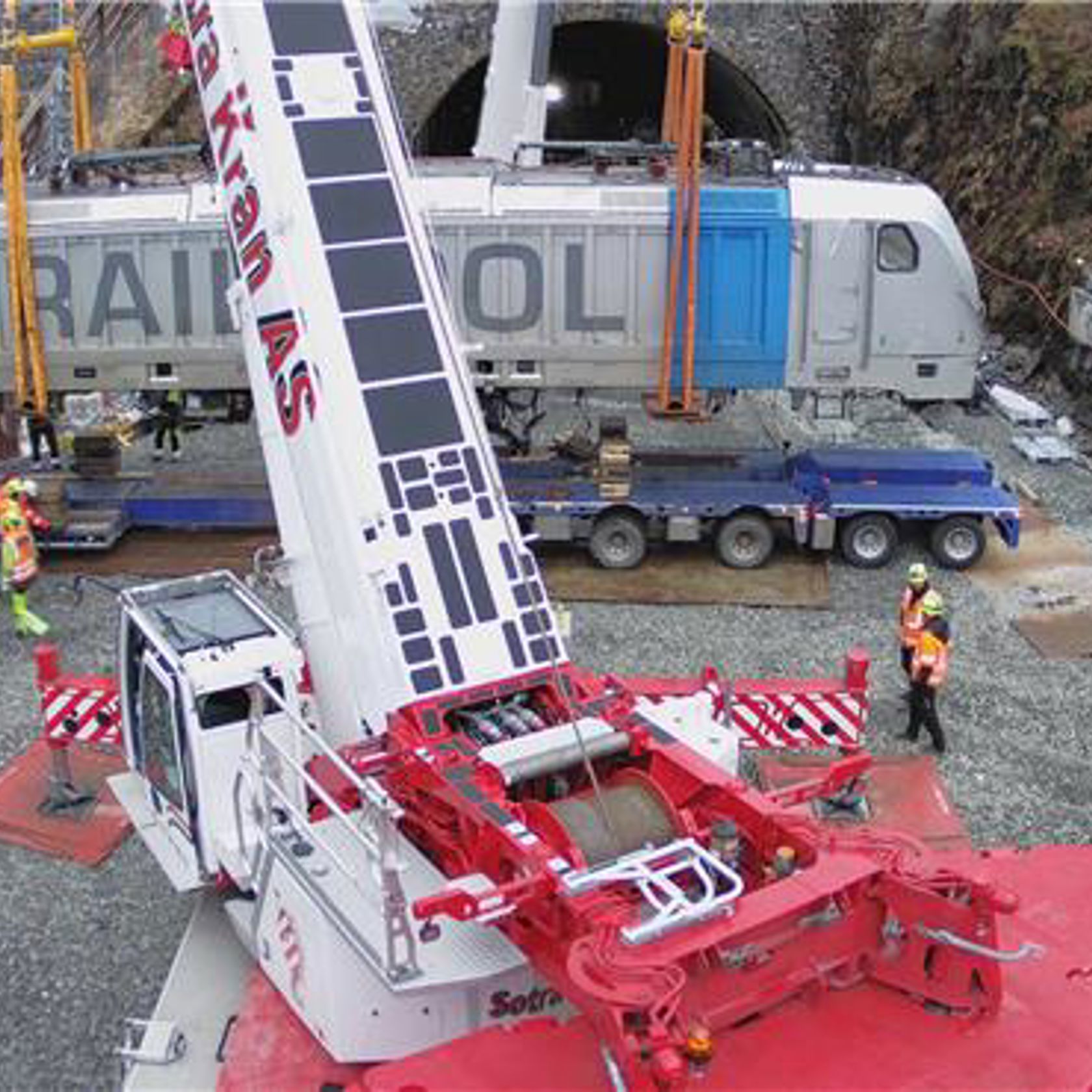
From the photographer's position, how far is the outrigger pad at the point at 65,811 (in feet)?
34.2

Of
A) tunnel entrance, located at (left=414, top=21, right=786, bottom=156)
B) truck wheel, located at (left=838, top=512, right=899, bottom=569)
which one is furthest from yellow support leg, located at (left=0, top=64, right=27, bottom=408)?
tunnel entrance, located at (left=414, top=21, right=786, bottom=156)

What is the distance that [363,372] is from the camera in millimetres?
7297

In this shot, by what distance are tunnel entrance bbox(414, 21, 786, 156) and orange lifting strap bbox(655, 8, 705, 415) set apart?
13036 mm

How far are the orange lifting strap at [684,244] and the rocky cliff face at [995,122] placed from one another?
28.3 feet

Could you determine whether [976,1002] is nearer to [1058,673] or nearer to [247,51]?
[247,51]

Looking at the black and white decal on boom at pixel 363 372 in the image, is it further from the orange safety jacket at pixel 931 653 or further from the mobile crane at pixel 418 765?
the orange safety jacket at pixel 931 653

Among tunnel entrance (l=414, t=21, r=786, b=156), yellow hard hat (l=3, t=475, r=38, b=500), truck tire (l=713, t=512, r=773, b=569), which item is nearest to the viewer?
yellow hard hat (l=3, t=475, r=38, b=500)

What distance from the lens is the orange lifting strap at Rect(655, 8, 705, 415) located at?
15.4 metres

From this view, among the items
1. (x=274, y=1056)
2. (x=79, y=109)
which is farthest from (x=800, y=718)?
(x=79, y=109)

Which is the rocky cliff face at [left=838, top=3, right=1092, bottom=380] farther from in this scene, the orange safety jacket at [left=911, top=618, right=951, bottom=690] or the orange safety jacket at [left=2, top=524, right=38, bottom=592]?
the orange safety jacket at [left=2, top=524, right=38, bottom=592]

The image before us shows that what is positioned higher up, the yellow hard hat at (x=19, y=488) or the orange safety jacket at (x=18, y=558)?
the yellow hard hat at (x=19, y=488)

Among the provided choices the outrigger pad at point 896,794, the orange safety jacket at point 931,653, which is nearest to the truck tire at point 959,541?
the orange safety jacket at point 931,653

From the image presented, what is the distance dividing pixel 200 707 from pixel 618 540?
9543mm

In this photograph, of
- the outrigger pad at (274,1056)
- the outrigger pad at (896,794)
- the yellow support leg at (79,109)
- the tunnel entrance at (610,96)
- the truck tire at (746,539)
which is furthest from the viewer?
the tunnel entrance at (610,96)
